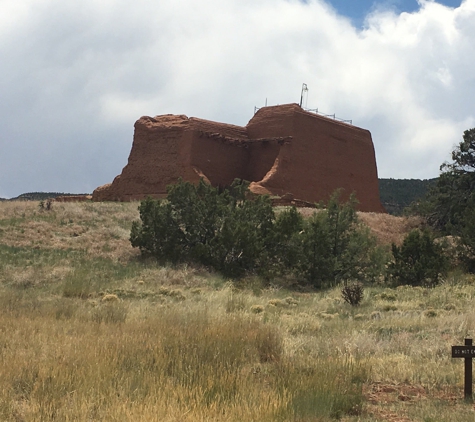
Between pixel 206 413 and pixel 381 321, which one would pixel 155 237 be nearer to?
pixel 381 321

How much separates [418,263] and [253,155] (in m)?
18.1

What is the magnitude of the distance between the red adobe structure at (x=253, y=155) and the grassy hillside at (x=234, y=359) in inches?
728

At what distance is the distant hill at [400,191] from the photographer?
65750 mm

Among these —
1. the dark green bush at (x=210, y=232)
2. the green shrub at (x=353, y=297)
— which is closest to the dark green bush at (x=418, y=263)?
the dark green bush at (x=210, y=232)

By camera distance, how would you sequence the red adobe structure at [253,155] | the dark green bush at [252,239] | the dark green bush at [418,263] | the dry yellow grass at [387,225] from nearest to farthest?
the dark green bush at [418,263] → the dark green bush at [252,239] → the dry yellow grass at [387,225] → the red adobe structure at [253,155]

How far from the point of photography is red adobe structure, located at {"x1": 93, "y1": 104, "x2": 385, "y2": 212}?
33.4 meters

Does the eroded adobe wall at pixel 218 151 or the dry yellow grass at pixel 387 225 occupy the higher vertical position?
the eroded adobe wall at pixel 218 151

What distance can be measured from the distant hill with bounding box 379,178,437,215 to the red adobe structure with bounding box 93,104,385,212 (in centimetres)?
2811

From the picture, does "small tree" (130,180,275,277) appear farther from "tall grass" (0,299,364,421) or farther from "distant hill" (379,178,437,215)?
"distant hill" (379,178,437,215)

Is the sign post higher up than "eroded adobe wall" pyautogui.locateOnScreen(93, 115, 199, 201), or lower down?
lower down

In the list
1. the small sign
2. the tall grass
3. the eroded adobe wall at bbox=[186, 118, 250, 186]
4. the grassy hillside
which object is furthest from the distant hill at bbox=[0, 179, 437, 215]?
the small sign

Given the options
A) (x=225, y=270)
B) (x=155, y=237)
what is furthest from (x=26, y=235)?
(x=225, y=270)

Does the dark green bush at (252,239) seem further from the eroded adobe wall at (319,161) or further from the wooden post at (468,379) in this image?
the wooden post at (468,379)

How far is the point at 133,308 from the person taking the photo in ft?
39.7
